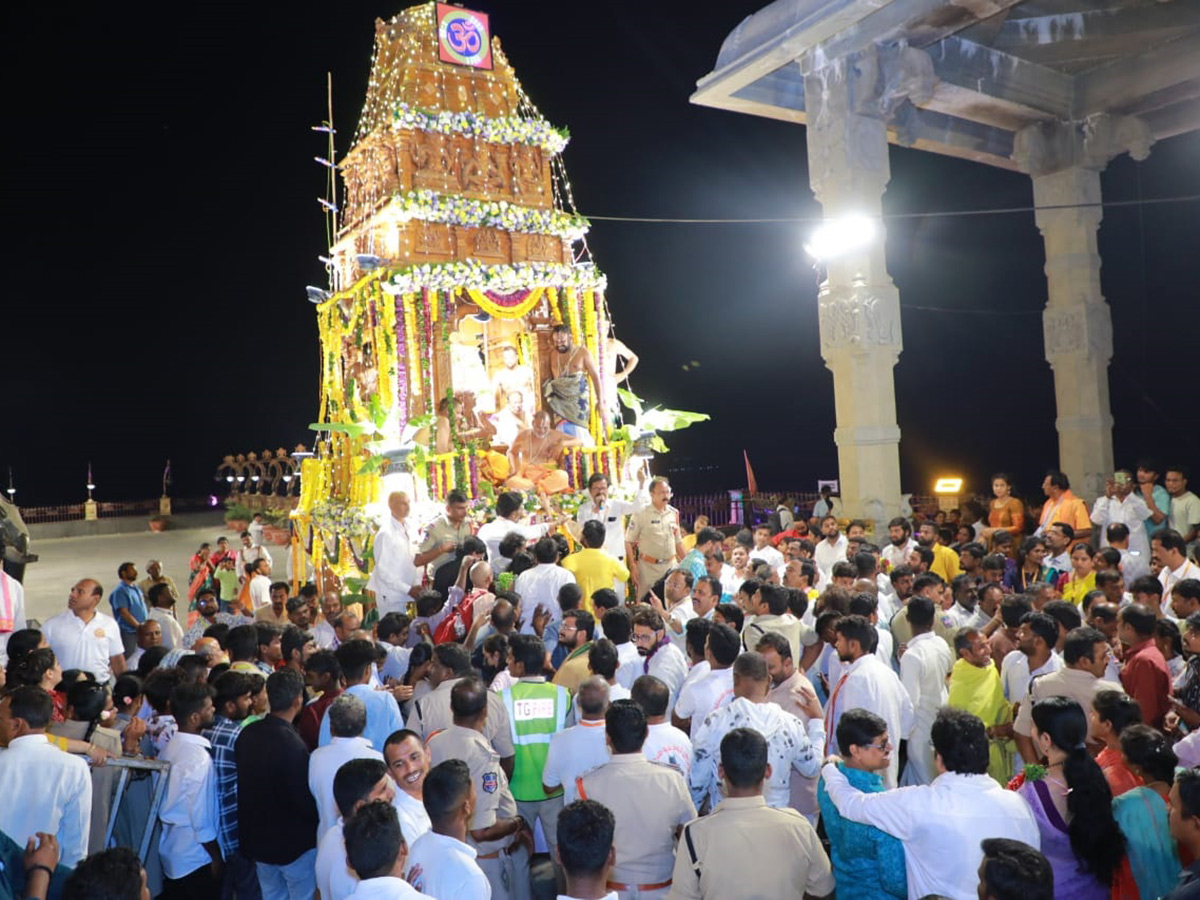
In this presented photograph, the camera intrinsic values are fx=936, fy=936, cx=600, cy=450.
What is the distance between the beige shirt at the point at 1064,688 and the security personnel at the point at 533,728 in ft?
7.47

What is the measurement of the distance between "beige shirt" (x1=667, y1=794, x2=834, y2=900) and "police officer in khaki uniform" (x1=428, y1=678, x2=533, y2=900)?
1.11m

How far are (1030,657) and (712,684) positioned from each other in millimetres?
1843

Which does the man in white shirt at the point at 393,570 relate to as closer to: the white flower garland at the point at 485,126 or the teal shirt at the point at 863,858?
the teal shirt at the point at 863,858

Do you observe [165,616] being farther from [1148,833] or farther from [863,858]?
[1148,833]

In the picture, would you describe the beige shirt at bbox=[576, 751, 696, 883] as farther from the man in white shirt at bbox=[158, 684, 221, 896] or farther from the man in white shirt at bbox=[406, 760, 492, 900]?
the man in white shirt at bbox=[158, 684, 221, 896]

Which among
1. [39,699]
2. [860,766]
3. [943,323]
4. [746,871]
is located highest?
[943,323]

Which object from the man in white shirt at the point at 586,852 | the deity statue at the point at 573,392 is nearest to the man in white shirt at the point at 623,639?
the man in white shirt at the point at 586,852

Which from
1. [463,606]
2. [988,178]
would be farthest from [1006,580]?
[988,178]

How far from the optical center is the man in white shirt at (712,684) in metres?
4.79

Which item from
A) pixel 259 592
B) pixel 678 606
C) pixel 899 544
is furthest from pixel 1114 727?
pixel 259 592

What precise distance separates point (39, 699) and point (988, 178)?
63.2ft

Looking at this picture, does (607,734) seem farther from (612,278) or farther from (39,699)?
(612,278)

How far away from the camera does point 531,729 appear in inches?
188

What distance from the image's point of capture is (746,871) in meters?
3.18
